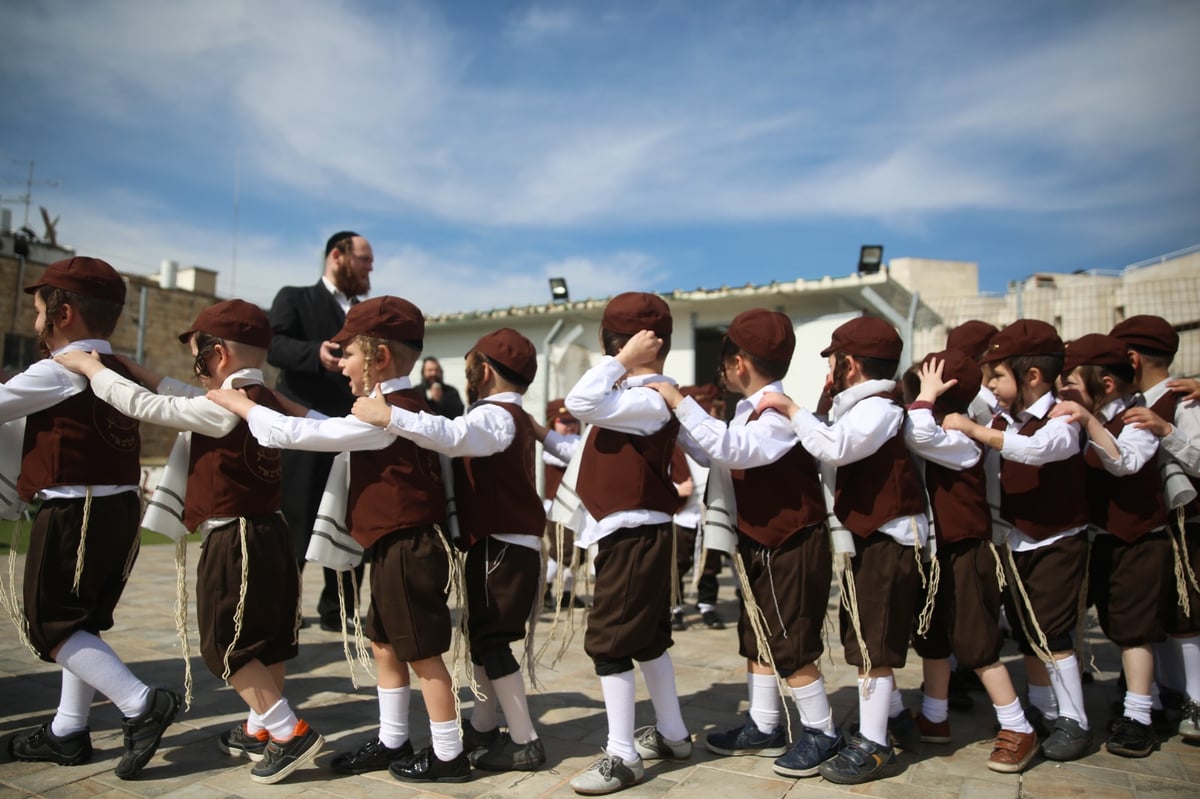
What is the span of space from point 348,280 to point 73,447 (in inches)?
90.1

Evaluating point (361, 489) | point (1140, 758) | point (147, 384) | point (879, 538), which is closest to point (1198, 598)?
point (1140, 758)

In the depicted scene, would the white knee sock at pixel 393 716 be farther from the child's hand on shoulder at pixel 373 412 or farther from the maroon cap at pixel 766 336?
the maroon cap at pixel 766 336

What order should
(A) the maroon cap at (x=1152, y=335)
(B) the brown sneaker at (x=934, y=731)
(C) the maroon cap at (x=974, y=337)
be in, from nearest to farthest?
(B) the brown sneaker at (x=934, y=731), (A) the maroon cap at (x=1152, y=335), (C) the maroon cap at (x=974, y=337)

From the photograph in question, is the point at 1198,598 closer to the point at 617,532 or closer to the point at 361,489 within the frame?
the point at 617,532

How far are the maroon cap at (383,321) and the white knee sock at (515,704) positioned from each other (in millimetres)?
1348

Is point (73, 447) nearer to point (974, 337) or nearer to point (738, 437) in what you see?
point (738, 437)

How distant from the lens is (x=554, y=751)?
3.44m

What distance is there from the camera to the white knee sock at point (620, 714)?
3.05 meters

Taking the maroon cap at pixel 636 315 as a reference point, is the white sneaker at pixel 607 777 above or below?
below

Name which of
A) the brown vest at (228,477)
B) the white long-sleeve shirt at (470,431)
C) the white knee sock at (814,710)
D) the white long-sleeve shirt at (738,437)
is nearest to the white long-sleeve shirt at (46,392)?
the brown vest at (228,477)

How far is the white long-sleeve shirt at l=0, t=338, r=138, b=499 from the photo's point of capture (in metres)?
3.05

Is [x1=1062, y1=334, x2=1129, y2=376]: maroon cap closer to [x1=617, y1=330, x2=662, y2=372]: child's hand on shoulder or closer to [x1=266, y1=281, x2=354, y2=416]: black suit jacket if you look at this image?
[x1=617, y1=330, x2=662, y2=372]: child's hand on shoulder

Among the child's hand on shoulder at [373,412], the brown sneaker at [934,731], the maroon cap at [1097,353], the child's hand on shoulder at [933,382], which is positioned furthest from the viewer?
the maroon cap at [1097,353]

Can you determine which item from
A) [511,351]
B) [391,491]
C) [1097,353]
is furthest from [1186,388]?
[391,491]
